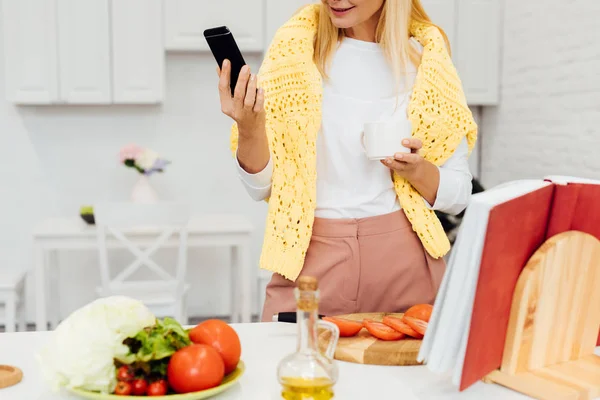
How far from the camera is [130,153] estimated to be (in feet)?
11.1

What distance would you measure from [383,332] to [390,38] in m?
0.71

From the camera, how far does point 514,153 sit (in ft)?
11.6

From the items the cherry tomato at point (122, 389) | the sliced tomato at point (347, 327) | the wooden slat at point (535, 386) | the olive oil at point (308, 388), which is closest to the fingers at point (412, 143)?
the sliced tomato at point (347, 327)

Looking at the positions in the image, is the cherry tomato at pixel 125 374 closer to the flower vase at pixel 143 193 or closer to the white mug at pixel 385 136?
the white mug at pixel 385 136

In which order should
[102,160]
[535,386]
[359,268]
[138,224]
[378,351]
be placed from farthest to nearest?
[102,160]
[138,224]
[359,268]
[378,351]
[535,386]

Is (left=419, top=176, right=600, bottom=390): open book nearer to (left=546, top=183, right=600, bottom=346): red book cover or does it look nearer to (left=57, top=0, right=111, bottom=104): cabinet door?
(left=546, top=183, right=600, bottom=346): red book cover

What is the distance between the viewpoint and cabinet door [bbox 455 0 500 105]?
11.9 feet

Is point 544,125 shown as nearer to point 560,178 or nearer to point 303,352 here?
point 560,178

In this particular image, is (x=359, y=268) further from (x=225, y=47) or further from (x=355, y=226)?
(x=225, y=47)

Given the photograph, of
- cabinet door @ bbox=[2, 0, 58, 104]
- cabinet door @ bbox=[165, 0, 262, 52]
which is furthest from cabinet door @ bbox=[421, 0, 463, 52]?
cabinet door @ bbox=[2, 0, 58, 104]

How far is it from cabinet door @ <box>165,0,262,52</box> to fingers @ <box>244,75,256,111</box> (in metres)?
2.31

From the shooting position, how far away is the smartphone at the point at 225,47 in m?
1.11

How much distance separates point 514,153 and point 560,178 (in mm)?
2615

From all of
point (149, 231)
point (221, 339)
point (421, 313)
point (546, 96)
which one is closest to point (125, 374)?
point (221, 339)
